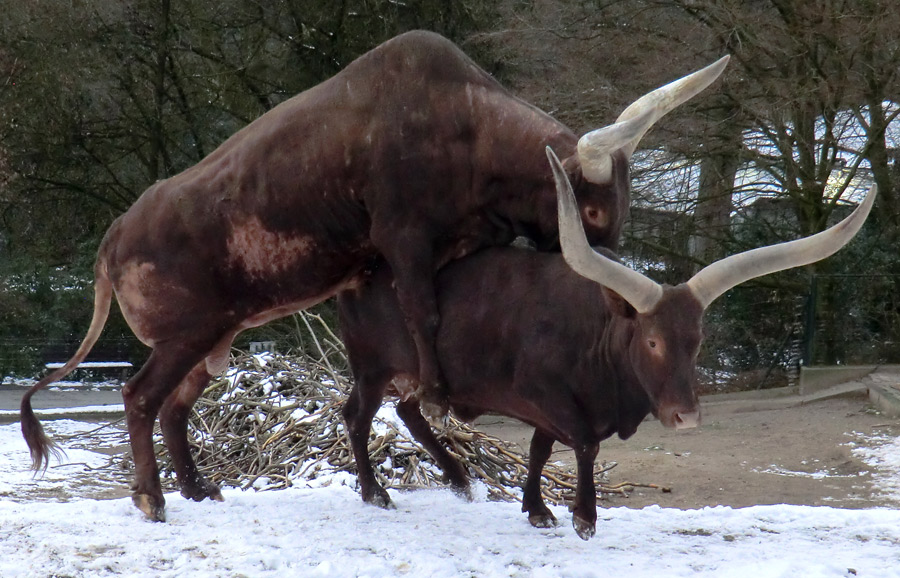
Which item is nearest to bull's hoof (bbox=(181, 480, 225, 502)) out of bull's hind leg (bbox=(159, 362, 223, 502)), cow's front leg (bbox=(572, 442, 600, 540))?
bull's hind leg (bbox=(159, 362, 223, 502))

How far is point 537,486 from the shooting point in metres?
4.77

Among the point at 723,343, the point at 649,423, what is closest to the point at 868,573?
the point at 649,423

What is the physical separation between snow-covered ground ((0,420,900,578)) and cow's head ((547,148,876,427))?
2.52 ft

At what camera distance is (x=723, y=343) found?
54.3 ft

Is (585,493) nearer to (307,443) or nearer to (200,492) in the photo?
(200,492)

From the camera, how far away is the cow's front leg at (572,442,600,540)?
4223 mm

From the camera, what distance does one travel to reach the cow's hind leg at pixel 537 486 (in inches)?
186

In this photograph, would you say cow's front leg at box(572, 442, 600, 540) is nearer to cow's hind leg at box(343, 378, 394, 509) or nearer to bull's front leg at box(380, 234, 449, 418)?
bull's front leg at box(380, 234, 449, 418)

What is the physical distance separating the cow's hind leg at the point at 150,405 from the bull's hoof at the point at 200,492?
37 centimetres

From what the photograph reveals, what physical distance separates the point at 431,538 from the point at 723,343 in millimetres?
12847

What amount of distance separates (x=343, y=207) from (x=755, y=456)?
692 centimetres

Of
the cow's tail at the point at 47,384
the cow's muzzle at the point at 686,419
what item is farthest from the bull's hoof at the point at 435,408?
the cow's tail at the point at 47,384

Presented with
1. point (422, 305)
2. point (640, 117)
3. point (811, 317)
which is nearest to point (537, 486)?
point (422, 305)

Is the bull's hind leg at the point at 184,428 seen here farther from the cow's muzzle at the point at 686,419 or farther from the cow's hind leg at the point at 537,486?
the cow's muzzle at the point at 686,419
